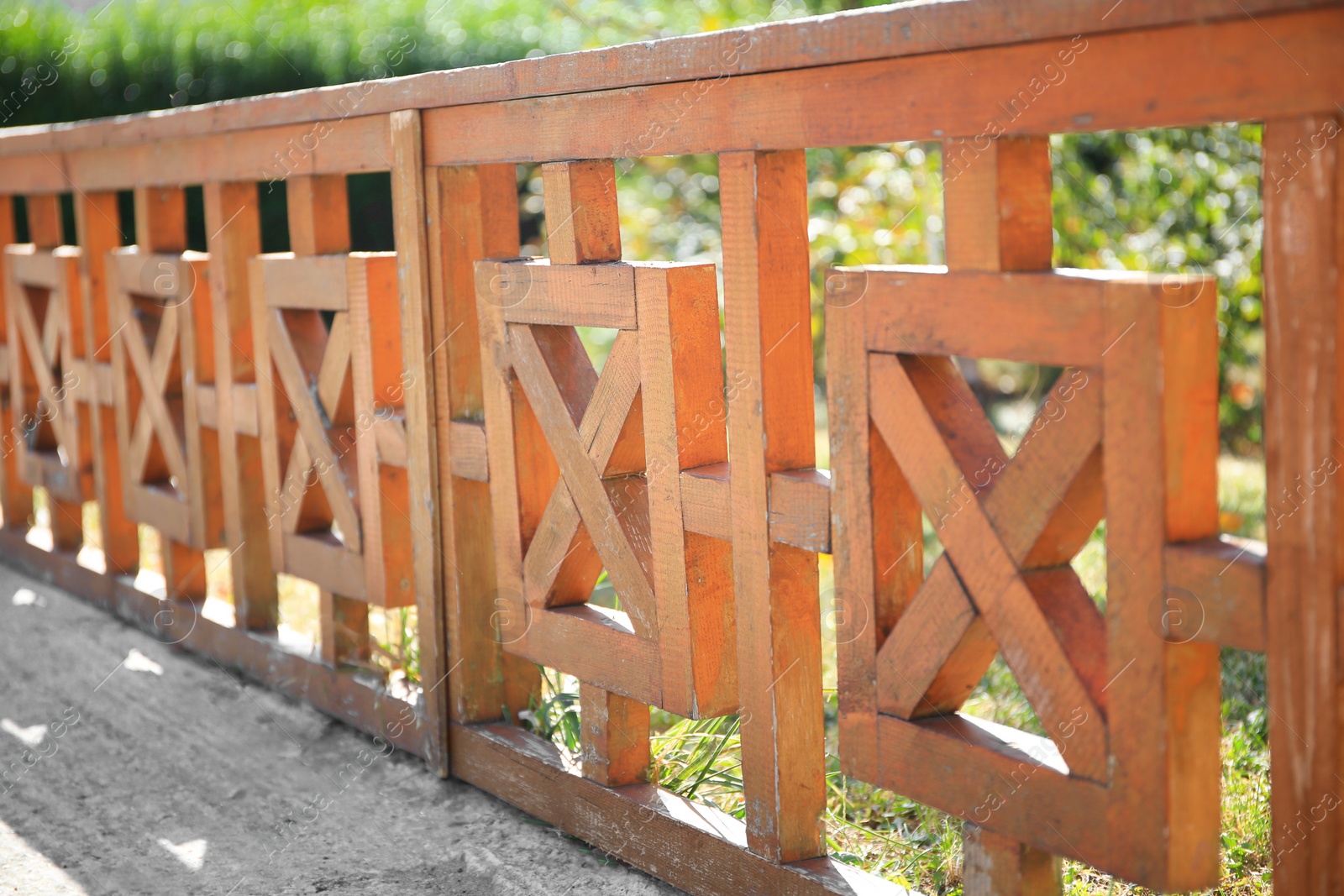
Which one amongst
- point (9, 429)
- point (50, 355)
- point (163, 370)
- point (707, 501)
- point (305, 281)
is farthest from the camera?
point (9, 429)

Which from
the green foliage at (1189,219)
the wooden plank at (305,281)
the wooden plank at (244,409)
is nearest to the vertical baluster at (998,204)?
the wooden plank at (305,281)

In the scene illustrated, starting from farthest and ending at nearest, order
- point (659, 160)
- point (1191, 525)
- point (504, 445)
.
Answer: point (659, 160) < point (504, 445) < point (1191, 525)

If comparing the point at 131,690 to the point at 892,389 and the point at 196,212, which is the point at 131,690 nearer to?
the point at 892,389

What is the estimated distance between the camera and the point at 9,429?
463 centimetres

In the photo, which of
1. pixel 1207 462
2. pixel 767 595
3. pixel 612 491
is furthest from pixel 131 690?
pixel 1207 462

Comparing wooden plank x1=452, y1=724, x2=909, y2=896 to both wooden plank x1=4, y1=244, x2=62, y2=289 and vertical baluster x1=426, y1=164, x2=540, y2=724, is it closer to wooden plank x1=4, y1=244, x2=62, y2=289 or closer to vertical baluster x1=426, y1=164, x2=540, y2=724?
vertical baluster x1=426, y1=164, x2=540, y2=724

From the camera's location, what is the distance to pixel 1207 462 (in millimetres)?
1454

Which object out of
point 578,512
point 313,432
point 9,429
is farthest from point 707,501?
point 9,429

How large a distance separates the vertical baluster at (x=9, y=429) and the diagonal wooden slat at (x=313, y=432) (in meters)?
1.92

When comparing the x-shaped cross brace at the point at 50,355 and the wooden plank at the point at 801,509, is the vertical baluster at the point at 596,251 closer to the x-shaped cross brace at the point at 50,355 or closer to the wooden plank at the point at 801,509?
the wooden plank at the point at 801,509

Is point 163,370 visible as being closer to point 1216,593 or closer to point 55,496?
point 55,496

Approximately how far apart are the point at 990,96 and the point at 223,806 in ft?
6.79

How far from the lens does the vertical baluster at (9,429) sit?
4445 mm

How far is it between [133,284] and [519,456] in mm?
1754
